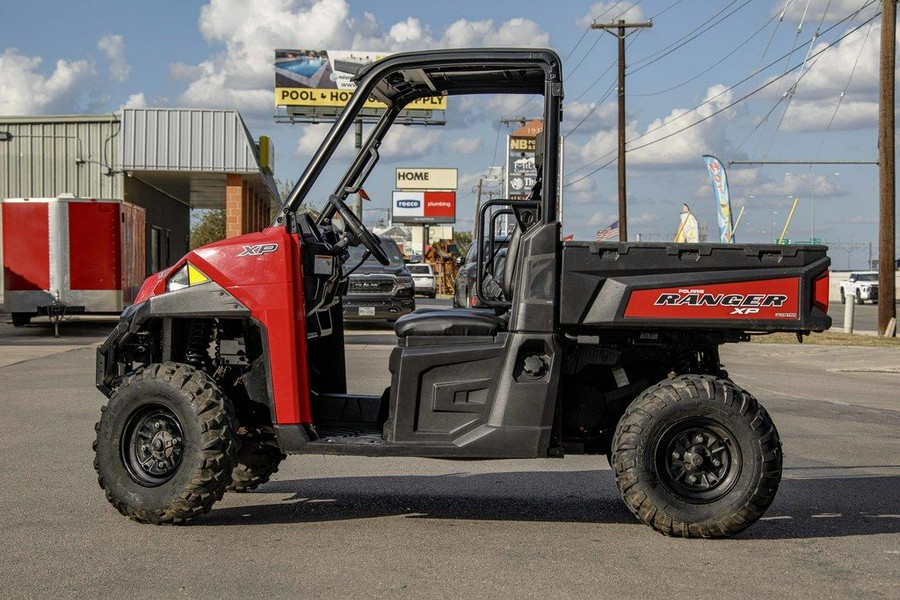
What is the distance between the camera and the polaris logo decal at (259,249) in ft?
20.3

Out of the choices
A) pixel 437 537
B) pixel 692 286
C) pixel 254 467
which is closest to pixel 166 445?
pixel 254 467

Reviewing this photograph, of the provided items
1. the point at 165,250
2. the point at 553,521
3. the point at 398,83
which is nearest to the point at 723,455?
the point at 553,521

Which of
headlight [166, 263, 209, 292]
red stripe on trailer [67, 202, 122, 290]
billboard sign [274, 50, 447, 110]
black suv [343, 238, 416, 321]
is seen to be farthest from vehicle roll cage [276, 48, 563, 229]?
billboard sign [274, 50, 447, 110]

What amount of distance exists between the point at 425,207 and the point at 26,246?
8106 cm

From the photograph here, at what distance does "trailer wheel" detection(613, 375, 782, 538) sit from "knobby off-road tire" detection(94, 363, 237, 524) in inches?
87.5

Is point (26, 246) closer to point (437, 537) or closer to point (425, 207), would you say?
point (437, 537)

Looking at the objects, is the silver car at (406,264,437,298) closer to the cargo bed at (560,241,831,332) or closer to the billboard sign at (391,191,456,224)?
the cargo bed at (560,241,831,332)

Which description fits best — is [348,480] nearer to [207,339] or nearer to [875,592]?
[207,339]

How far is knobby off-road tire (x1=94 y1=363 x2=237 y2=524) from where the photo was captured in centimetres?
608

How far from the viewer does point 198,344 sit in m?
6.65

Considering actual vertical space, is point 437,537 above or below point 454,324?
below

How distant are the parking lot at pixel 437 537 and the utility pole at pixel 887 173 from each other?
17.3 metres

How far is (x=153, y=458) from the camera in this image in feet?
20.6

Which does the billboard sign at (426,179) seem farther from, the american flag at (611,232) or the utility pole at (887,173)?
the utility pole at (887,173)
